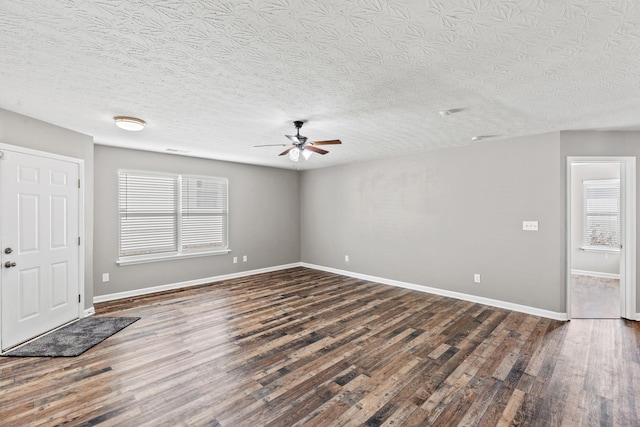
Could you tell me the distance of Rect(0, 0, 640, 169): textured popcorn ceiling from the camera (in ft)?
5.13

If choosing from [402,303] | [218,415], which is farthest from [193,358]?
[402,303]

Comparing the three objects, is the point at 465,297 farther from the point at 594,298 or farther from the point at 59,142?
the point at 59,142

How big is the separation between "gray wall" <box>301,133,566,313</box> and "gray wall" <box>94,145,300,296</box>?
1205mm

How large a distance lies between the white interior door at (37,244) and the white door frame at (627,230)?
659cm

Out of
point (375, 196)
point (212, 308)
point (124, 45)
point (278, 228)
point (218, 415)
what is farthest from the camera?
point (278, 228)

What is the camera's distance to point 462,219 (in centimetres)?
483

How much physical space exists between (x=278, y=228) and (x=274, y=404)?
5.14 m

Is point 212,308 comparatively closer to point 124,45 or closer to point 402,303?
point 402,303

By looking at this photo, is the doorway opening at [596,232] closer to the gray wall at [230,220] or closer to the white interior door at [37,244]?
the gray wall at [230,220]

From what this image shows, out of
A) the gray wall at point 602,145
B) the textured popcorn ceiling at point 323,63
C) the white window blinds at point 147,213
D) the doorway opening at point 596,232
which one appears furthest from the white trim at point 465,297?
the white window blinds at point 147,213

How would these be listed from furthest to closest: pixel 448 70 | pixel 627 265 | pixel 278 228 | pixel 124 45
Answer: pixel 278 228 < pixel 627 265 < pixel 448 70 < pixel 124 45

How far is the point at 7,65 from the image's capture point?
2.11 m

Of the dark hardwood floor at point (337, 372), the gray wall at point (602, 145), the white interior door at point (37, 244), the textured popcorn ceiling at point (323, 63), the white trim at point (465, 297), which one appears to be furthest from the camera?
the white trim at point (465, 297)

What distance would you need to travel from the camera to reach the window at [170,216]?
4961mm
